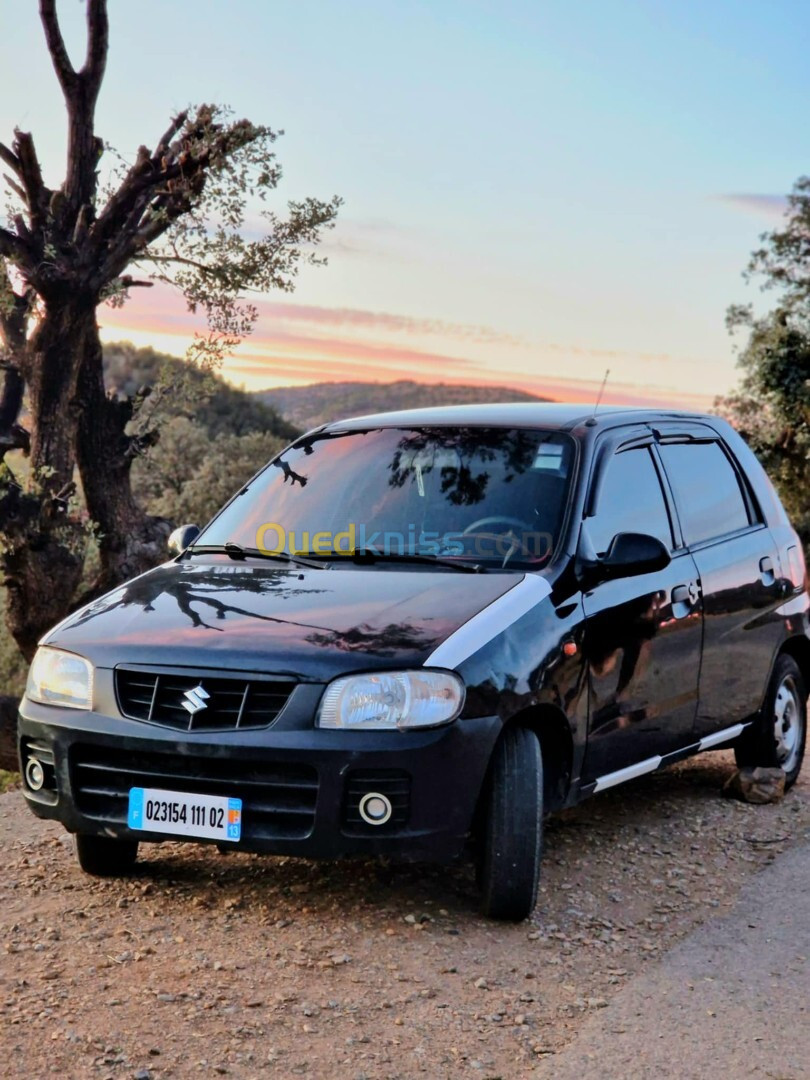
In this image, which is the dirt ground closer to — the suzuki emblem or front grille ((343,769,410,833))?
front grille ((343,769,410,833))

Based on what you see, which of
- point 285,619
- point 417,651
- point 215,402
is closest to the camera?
point 417,651

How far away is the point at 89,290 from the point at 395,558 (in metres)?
13.3

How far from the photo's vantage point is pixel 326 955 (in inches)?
186

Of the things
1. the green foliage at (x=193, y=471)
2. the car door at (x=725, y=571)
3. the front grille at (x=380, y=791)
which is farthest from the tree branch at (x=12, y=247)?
the green foliage at (x=193, y=471)

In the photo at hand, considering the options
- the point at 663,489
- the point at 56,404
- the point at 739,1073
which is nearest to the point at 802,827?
the point at 663,489

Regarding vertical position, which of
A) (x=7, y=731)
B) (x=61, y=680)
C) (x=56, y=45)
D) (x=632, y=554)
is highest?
(x=56, y=45)

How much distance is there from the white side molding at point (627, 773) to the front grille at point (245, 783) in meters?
1.43

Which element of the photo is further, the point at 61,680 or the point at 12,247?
the point at 12,247

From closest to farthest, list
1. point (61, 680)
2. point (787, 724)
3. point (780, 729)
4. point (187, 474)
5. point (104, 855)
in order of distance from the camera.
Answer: point (61, 680), point (104, 855), point (780, 729), point (787, 724), point (187, 474)

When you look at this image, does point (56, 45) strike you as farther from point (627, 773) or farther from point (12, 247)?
point (627, 773)

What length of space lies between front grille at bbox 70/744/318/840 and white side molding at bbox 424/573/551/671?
0.59m

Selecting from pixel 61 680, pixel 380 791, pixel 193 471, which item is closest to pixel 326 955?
pixel 380 791

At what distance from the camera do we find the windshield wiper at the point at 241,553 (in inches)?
228

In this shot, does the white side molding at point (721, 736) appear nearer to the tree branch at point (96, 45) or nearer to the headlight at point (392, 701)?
the headlight at point (392, 701)
